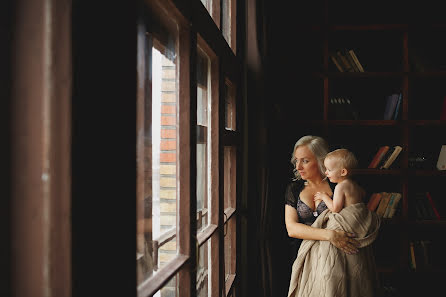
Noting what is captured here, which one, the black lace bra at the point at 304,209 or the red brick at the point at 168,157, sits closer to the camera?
the red brick at the point at 168,157

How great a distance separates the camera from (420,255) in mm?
3088

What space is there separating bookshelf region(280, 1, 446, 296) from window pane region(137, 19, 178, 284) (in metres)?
2.11

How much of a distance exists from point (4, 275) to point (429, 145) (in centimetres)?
355

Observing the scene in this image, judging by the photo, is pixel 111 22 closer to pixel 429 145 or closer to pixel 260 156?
pixel 260 156

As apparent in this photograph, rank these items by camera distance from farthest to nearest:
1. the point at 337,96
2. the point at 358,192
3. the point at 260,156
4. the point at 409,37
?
the point at 337,96 < the point at 409,37 < the point at 260,156 < the point at 358,192

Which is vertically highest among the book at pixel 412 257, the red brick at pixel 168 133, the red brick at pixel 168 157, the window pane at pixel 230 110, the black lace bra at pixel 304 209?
the window pane at pixel 230 110

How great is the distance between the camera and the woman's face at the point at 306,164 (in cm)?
217

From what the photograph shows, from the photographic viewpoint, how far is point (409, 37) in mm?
3180

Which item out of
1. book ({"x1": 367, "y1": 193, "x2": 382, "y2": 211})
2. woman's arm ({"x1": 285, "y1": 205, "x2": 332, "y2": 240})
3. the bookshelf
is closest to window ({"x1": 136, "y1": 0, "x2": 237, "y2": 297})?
woman's arm ({"x1": 285, "y1": 205, "x2": 332, "y2": 240})

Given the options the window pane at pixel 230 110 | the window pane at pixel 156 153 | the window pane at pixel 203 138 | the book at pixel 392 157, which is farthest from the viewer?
the book at pixel 392 157

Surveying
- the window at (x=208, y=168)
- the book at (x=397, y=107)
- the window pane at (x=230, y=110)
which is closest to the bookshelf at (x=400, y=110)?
the book at (x=397, y=107)

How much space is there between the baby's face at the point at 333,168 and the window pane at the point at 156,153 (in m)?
1.18

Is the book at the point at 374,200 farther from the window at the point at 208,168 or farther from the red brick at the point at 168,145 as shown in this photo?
the red brick at the point at 168,145

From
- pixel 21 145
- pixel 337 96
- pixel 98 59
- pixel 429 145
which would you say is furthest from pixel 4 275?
pixel 429 145
